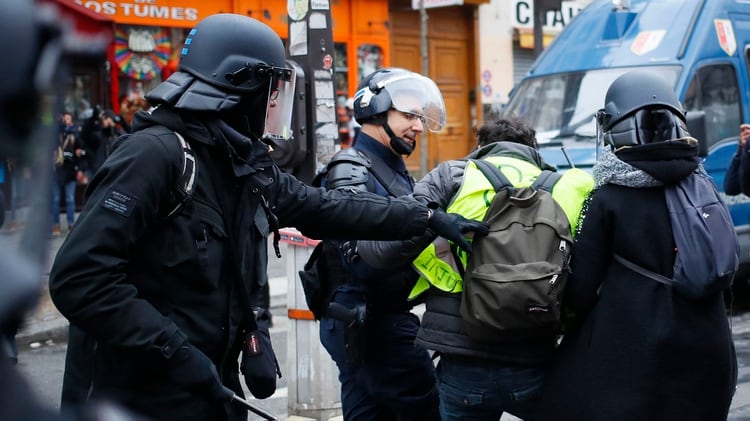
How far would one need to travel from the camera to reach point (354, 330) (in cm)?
386

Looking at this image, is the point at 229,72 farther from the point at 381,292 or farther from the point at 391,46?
the point at 391,46

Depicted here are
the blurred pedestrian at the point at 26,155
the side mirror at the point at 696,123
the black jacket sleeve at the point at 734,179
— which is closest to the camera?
the blurred pedestrian at the point at 26,155

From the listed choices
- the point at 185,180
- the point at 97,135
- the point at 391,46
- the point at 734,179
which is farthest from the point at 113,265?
the point at 391,46

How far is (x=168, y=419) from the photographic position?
8.86 feet

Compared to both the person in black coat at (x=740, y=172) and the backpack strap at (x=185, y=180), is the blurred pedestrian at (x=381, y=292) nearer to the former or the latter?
the backpack strap at (x=185, y=180)

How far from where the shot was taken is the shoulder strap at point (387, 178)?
403 cm

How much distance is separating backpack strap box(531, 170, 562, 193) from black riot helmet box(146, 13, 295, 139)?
2.93 feet

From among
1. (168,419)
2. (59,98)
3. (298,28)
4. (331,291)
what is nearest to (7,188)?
(59,98)

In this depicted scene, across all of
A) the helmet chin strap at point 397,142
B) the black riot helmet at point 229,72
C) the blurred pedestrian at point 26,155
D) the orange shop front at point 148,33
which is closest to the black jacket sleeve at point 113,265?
the black riot helmet at point 229,72

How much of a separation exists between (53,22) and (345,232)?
7.13 feet

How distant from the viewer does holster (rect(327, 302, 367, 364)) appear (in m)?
3.87

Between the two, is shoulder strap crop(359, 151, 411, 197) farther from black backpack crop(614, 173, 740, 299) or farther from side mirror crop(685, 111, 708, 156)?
side mirror crop(685, 111, 708, 156)

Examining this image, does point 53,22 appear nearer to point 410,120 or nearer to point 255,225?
point 255,225

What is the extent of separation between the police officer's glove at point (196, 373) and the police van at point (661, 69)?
6.24 metres
